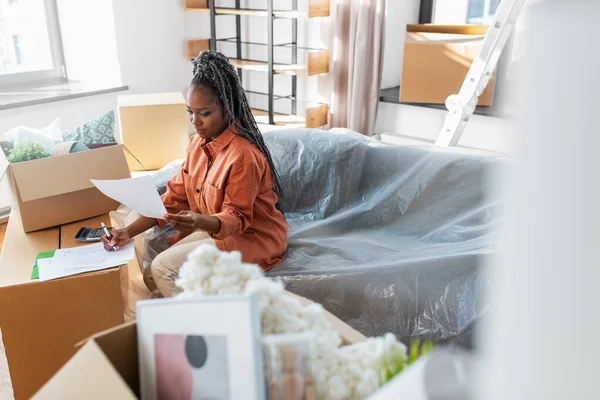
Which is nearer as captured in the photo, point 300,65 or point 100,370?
point 100,370

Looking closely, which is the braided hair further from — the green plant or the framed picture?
the framed picture

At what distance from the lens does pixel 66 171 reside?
5.61ft

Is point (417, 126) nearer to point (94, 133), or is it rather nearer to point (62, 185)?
point (94, 133)

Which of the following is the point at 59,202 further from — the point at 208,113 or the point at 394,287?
the point at 394,287

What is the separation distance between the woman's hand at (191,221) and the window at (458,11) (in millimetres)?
2409

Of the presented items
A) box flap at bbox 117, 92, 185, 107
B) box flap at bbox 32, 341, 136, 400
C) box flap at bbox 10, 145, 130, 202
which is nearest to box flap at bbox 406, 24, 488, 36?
box flap at bbox 117, 92, 185, 107

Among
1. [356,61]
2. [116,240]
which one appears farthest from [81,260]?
[356,61]

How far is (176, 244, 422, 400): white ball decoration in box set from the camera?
59 cm

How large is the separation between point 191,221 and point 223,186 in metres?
0.20

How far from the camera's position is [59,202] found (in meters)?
1.75

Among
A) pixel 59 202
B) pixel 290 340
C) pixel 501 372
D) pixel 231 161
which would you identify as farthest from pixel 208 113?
pixel 501 372

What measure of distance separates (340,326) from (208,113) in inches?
38.5

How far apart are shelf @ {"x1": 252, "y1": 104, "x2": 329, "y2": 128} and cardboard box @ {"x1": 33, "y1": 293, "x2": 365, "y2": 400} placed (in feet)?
8.33

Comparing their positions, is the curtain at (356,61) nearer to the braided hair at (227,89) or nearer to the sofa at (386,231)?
the sofa at (386,231)
